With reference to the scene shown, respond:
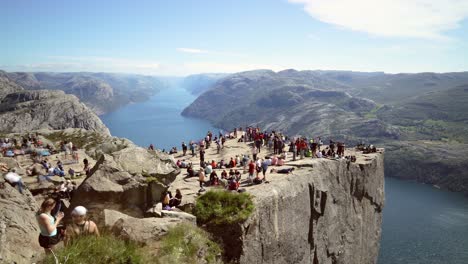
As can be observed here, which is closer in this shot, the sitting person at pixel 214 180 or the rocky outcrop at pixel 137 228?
the rocky outcrop at pixel 137 228

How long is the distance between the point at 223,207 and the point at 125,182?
20.7 feet

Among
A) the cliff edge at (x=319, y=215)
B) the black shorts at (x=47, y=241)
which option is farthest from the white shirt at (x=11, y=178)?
the cliff edge at (x=319, y=215)

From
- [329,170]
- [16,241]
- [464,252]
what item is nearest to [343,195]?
[329,170]

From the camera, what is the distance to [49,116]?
131m

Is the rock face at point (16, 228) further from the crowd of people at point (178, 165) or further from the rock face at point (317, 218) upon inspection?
the rock face at point (317, 218)

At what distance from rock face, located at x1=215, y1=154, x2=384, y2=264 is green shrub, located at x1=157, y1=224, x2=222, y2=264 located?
2.91m

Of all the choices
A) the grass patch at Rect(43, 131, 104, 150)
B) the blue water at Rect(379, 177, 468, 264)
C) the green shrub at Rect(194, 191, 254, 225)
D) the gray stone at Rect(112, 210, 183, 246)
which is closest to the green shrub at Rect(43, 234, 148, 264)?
the gray stone at Rect(112, 210, 183, 246)

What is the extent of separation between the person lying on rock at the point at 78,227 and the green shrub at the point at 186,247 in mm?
2936

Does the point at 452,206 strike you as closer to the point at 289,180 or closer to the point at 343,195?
the point at 343,195

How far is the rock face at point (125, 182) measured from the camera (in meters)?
16.7

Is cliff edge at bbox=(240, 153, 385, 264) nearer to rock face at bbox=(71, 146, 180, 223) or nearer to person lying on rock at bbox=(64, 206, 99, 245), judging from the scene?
rock face at bbox=(71, 146, 180, 223)

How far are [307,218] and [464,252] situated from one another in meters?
77.3

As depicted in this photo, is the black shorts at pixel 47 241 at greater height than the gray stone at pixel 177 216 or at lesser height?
greater

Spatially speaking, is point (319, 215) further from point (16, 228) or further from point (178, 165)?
point (16, 228)
